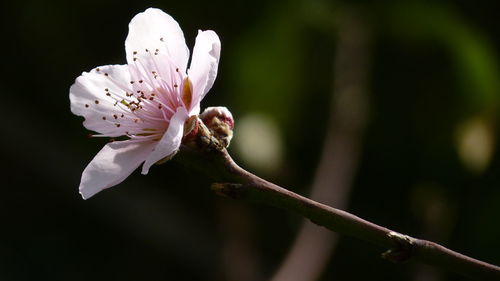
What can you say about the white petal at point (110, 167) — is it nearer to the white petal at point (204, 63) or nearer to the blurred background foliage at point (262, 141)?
the white petal at point (204, 63)

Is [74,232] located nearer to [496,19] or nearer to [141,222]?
[141,222]

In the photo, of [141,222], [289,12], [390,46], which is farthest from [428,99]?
[141,222]

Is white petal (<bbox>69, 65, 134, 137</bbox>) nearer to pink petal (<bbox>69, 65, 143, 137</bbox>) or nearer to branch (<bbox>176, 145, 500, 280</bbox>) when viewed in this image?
pink petal (<bbox>69, 65, 143, 137</bbox>)

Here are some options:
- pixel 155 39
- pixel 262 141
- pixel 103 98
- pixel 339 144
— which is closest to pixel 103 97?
pixel 103 98

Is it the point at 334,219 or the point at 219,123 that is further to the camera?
the point at 219,123

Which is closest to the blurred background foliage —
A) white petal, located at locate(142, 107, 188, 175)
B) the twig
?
the twig

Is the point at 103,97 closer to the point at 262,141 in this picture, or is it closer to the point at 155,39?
the point at 155,39
